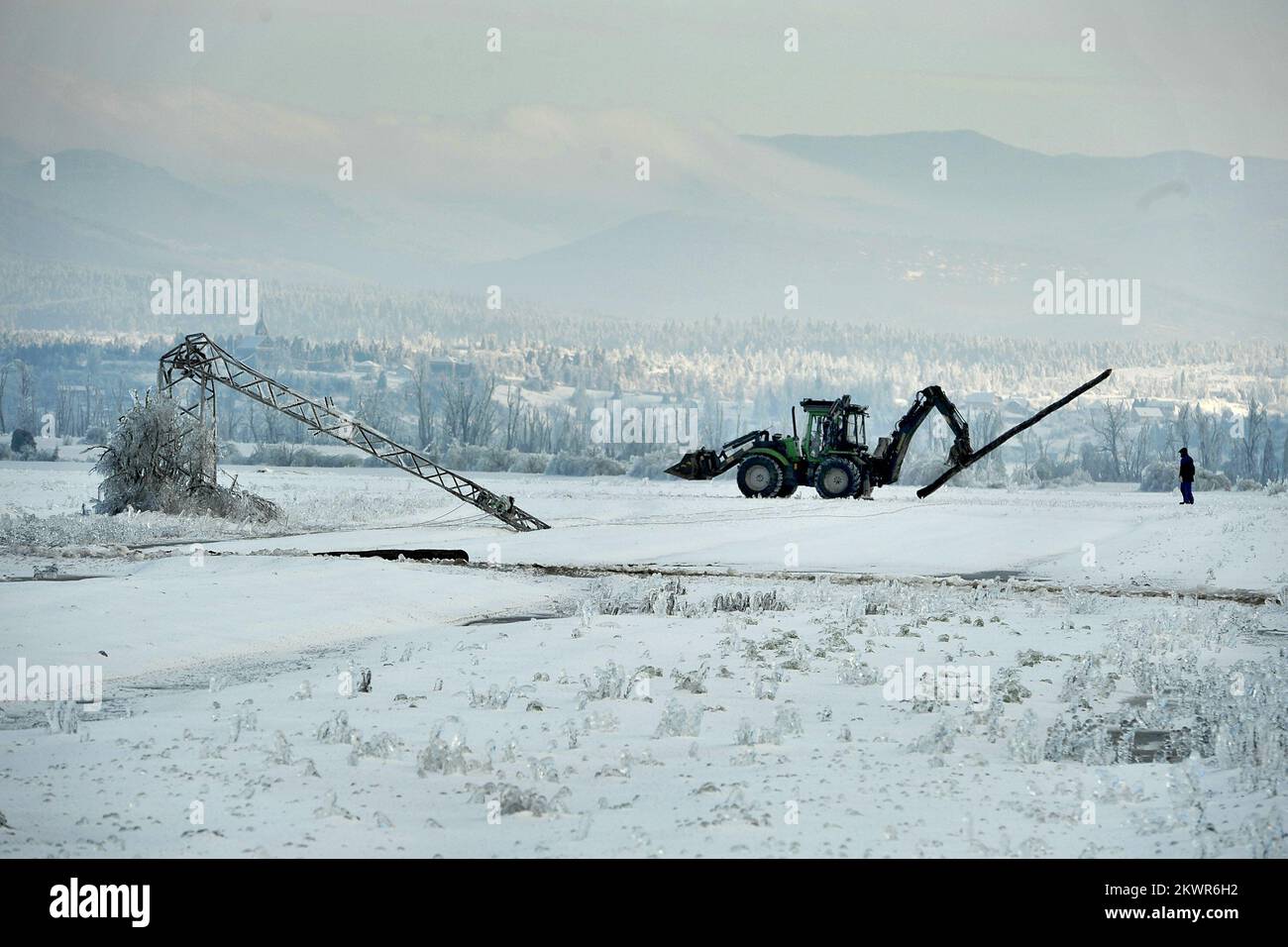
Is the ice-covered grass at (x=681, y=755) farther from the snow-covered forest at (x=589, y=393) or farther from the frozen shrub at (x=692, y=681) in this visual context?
the snow-covered forest at (x=589, y=393)

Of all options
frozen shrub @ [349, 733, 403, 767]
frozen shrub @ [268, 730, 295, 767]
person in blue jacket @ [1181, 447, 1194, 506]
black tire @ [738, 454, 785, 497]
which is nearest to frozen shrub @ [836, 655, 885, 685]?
frozen shrub @ [349, 733, 403, 767]

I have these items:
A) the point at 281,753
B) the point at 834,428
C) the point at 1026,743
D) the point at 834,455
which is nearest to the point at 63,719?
the point at 281,753

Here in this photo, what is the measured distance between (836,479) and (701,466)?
4.06 m

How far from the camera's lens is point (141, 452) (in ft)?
106

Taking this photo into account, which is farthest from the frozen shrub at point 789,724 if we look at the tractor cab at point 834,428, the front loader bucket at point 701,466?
the front loader bucket at point 701,466

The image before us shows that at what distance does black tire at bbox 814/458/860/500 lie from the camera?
37875 millimetres

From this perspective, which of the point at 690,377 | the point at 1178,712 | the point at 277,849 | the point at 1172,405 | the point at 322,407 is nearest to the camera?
the point at 277,849

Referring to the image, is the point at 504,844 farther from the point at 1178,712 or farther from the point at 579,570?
the point at 579,570

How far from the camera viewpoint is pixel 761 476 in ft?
130

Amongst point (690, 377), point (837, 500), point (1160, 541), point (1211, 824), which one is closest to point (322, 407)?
point (837, 500)

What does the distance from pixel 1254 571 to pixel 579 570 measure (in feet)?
34.8

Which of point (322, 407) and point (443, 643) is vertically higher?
point (322, 407)

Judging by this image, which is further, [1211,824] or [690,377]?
[690,377]

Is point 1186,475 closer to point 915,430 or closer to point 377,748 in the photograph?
point 915,430
